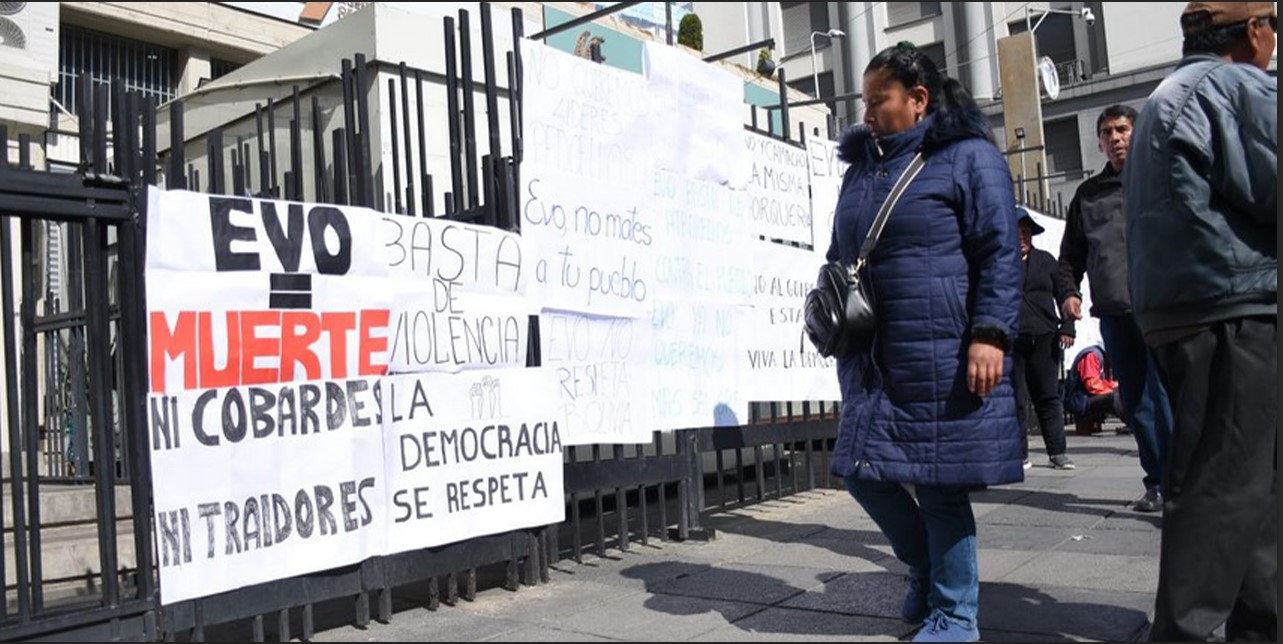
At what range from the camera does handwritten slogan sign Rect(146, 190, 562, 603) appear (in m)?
3.32

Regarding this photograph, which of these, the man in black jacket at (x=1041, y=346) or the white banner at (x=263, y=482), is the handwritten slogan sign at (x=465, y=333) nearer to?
the white banner at (x=263, y=482)

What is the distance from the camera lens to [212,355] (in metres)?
3.40

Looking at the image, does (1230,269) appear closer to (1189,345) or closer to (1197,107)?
(1189,345)

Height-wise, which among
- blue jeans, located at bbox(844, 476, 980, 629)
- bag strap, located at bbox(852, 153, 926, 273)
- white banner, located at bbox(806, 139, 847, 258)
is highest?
white banner, located at bbox(806, 139, 847, 258)

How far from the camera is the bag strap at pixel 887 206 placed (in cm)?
338

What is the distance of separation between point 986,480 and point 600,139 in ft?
8.54

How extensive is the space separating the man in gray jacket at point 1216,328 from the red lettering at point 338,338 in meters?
2.65

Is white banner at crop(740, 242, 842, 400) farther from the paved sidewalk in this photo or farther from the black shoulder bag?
the black shoulder bag

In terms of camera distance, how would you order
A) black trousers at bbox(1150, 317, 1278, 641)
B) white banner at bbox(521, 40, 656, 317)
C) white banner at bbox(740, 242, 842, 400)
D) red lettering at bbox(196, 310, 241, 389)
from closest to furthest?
black trousers at bbox(1150, 317, 1278, 641)
red lettering at bbox(196, 310, 241, 389)
white banner at bbox(521, 40, 656, 317)
white banner at bbox(740, 242, 842, 400)

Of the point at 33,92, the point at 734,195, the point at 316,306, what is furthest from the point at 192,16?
the point at 316,306

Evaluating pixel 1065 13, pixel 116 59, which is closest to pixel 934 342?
pixel 116 59

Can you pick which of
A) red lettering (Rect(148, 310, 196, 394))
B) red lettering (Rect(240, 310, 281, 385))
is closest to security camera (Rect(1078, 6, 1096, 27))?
red lettering (Rect(240, 310, 281, 385))

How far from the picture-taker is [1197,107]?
2865mm

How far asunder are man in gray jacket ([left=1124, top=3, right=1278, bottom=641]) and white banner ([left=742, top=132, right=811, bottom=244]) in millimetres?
3252
